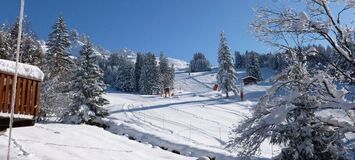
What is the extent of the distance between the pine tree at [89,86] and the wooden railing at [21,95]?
22.9 m

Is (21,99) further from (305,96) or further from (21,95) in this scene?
(305,96)

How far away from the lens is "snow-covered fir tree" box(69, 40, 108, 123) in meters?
31.6

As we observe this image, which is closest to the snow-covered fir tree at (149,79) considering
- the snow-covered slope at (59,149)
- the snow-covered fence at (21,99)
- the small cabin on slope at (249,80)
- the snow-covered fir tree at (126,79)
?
the snow-covered fir tree at (126,79)

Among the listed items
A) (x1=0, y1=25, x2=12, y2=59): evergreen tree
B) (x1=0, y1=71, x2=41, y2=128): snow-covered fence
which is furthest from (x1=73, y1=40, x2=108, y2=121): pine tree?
(x1=0, y1=71, x2=41, y2=128): snow-covered fence

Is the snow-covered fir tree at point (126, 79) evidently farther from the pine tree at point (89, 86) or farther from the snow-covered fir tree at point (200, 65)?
the pine tree at point (89, 86)

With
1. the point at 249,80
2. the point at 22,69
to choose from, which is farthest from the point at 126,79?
the point at 22,69

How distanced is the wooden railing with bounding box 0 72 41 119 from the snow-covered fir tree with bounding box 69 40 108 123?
74.4 ft

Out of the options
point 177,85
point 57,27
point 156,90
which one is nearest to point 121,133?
point 57,27

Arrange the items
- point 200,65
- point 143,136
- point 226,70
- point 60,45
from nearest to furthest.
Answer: point 143,136
point 60,45
point 226,70
point 200,65

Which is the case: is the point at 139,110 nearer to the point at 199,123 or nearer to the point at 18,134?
the point at 199,123

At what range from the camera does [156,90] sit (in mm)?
95625

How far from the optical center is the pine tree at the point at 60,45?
47172 millimetres

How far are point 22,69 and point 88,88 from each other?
24.1m

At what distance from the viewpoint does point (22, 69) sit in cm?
854
